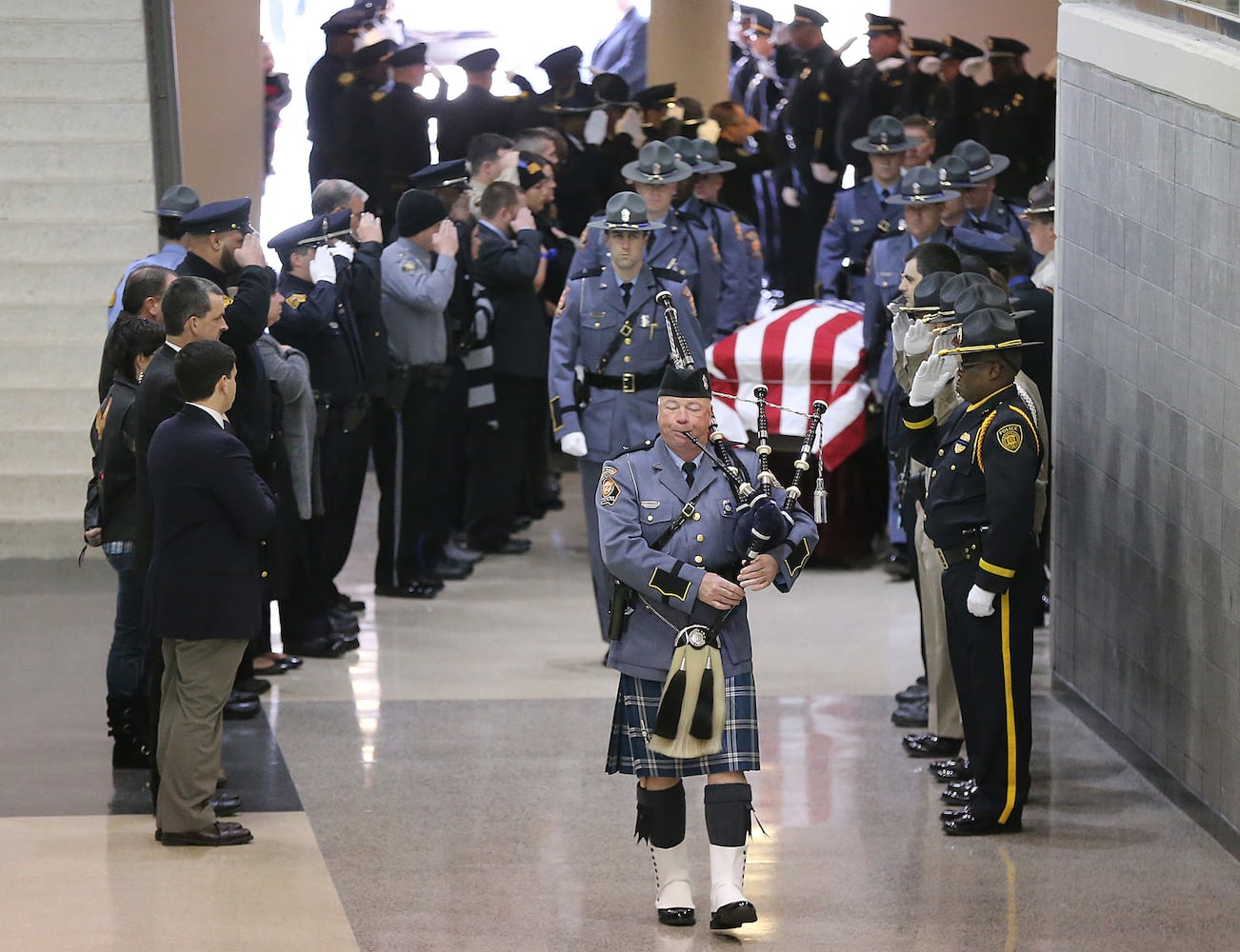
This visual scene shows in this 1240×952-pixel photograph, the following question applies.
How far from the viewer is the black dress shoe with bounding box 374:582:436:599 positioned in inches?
367

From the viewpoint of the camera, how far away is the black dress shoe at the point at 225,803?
6.25m

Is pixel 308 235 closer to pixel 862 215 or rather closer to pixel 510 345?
pixel 510 345

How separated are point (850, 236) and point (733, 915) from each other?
6.43 m

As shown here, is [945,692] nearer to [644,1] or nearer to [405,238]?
[405,238]

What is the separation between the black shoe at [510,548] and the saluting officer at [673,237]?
1612 millimetres

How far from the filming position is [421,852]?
600cm

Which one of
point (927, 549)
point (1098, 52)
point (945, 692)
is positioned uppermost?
point (1098, 52)

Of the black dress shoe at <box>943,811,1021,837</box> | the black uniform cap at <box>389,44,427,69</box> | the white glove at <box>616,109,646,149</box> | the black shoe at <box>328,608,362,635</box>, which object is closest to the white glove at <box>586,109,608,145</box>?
the white glove at <box>616,109,646,149</box>

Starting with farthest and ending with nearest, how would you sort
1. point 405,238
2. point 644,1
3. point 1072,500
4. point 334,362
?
point 644,1
point 405,238
point 334,362
point 1072,500

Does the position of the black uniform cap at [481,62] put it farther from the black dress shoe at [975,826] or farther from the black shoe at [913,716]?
the black dress shoe at [975,826]

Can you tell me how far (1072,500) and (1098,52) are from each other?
1694mm

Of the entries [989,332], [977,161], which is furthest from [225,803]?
[977,161]

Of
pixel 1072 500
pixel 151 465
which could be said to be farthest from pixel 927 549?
pixel 151 465

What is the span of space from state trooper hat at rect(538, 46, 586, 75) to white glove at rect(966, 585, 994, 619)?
25.7 ft
